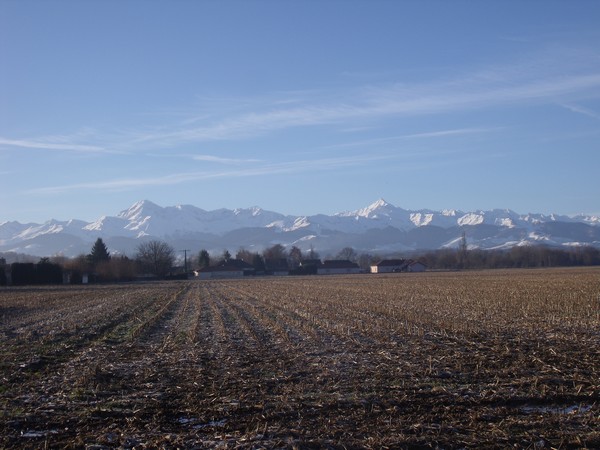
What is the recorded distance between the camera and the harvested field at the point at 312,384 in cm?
925

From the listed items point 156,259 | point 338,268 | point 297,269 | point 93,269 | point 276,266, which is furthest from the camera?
point 276,266

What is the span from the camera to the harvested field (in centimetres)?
925

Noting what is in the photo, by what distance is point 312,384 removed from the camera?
12586 millimetres

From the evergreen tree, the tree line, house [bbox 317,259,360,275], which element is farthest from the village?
the evergreen tree

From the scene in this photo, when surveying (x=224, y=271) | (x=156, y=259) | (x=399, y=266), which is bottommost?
(x=399, y=266)

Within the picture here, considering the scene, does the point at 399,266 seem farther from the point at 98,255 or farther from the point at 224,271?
the point at 98,255

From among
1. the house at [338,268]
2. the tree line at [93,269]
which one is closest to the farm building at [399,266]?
the house at [338,268]

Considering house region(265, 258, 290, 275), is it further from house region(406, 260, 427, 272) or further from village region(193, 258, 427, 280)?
house region(406, 260, 427, 272)

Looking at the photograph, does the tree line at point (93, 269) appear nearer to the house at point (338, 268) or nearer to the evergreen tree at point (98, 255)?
the evergreen tree at point (98, 255)

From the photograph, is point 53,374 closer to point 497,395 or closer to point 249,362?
point 249,362

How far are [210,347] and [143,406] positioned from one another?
7.12 m

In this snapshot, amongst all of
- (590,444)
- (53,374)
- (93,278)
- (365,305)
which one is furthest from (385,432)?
(93,278)

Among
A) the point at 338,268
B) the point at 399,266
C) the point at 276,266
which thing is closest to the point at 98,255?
the point at 276,266

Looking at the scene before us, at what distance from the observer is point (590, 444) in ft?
27.9
